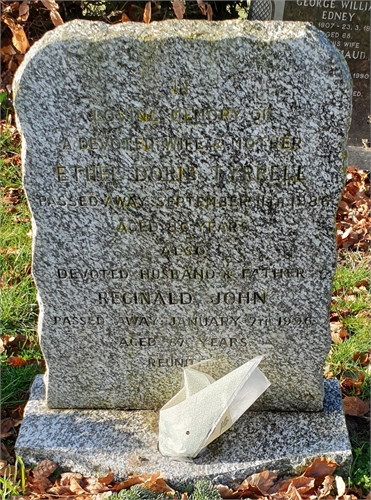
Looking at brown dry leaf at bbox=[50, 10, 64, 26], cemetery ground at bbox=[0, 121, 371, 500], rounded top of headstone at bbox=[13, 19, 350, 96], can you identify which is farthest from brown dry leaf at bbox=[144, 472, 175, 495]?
brown dry leaf at bbox=[50, 10, 64, 26]

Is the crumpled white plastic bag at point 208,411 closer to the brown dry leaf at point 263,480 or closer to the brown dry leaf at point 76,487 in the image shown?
the brown dry leaf at point 263,480

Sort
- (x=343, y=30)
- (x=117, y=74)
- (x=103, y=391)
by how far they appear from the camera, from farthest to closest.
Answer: (x=343, y=30) < (x=103, y=391) < (x=117, y=74)

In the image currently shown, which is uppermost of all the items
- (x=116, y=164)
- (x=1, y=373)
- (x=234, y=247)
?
(x=116, y=164)

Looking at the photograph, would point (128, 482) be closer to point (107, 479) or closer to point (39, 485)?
point (107, 479)

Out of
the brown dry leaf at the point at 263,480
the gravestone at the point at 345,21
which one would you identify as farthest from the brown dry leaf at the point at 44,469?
the gravestone at the point at 345,21

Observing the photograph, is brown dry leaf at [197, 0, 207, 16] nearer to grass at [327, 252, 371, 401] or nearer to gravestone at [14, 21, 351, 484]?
grass at [327, 252, 371, 401]

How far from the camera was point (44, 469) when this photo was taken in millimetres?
2691

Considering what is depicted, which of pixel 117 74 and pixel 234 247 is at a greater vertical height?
pixel 117 74

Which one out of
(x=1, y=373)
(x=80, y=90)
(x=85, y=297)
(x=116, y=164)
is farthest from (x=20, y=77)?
(x=1, y=373)

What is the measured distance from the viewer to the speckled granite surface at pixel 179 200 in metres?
2.28

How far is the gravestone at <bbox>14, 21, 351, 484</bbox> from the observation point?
2285 millimetres

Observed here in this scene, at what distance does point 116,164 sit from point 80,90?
305 mm

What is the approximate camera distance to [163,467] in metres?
2.67

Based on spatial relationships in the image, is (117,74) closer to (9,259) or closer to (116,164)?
(116,164)
